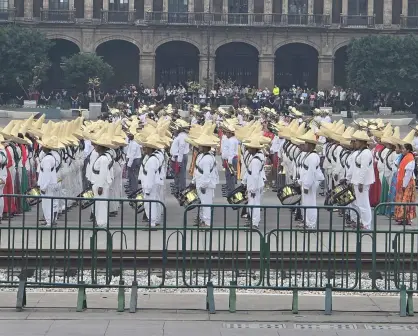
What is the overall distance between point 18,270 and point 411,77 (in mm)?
47801

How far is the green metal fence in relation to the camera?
46.9 feet

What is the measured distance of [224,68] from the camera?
71.6 m

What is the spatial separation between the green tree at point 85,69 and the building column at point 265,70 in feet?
33.1

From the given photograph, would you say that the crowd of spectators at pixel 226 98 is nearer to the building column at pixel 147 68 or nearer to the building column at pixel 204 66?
the building column at pixel 204 66

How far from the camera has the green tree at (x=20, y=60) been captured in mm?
60969

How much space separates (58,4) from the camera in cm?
6962

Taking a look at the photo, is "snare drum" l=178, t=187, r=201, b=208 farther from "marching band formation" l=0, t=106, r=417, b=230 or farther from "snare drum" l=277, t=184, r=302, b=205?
"snare drum" l=277, t=184, r=302, b=205

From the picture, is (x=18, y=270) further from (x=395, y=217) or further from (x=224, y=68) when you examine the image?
(x=224, y=68)

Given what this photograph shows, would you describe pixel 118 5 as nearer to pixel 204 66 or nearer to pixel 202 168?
pixel 204 66

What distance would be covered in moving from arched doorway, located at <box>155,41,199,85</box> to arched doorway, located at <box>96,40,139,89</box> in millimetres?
1183

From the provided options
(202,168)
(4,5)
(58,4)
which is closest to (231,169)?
(202,168)

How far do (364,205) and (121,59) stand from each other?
168 feet

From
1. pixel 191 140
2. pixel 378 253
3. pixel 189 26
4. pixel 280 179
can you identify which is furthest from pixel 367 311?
pixel 189 26

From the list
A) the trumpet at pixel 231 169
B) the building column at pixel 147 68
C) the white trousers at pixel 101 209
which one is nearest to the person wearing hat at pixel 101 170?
the white trousers at pixel 101 209
